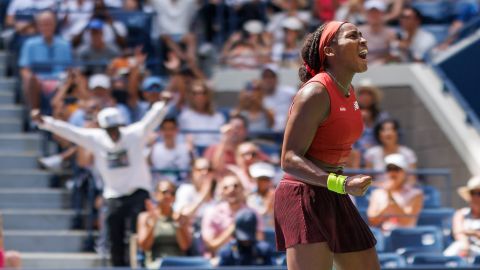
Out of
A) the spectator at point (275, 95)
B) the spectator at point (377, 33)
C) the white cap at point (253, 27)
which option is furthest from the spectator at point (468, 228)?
the white cap at point (253, 27)

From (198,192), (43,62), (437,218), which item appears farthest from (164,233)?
(43,62)

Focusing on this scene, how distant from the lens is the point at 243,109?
12414 millimetres

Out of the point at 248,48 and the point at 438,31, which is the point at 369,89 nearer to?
the point at 248,48

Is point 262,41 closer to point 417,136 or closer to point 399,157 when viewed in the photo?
point 417,136

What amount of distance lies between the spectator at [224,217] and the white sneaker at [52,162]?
252 cm

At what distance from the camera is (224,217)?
33.5ft

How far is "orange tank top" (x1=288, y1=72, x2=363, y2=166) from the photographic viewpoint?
19.8 feet

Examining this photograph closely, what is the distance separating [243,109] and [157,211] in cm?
236

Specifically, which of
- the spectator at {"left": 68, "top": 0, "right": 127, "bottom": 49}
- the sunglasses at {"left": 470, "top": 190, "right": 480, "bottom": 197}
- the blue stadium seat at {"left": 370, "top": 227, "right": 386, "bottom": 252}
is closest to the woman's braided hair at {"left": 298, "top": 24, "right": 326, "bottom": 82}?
the blue stadium seat at {"left": 370, "top": 227, "right": 386, "bottom": 252}

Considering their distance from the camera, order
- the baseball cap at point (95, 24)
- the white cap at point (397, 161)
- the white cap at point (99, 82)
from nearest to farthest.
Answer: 1. the white cap at point (397, 161)
2. the white cap at point (99, 82)
3. the baseball cap at point (95, 24)

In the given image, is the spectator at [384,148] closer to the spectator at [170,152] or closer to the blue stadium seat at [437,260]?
the spectator at [170,152]

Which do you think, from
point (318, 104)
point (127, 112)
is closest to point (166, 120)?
point (127, 112)

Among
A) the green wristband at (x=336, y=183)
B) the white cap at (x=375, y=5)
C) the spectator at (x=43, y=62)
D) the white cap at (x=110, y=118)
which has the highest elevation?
the white cap at (x=375, y=5)

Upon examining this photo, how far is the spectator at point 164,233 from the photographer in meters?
10.2
